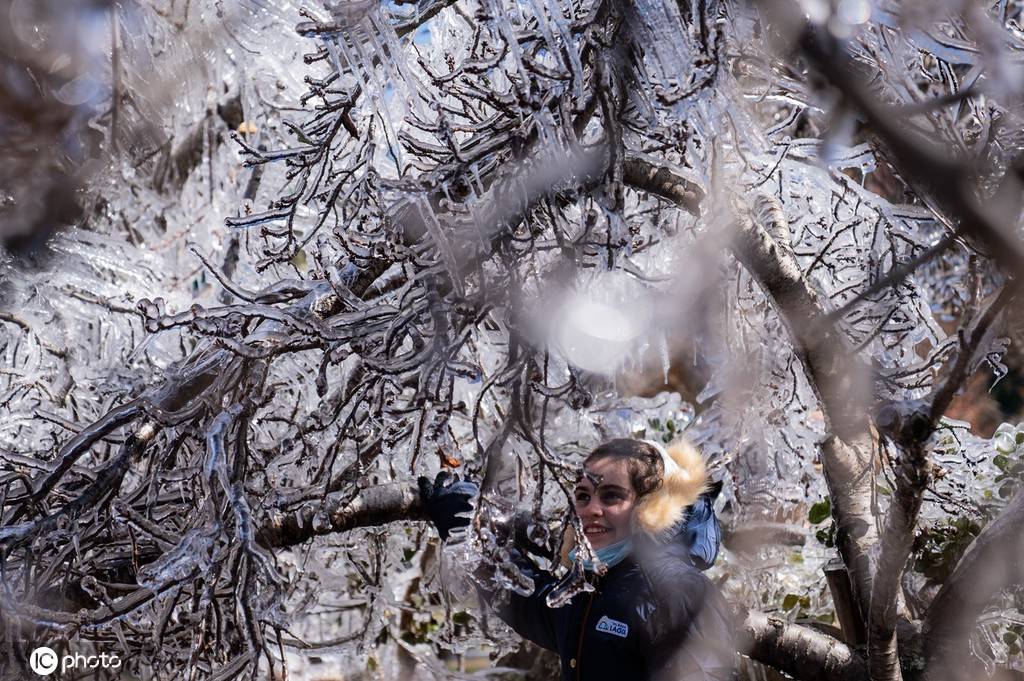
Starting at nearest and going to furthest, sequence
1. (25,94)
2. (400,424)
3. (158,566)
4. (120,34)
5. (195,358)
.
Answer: (158,566) → (195,358) → (400,424) → (120,34) → (25,94)

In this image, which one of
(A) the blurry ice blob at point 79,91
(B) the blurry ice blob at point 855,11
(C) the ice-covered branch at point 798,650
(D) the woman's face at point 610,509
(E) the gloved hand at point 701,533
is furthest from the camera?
(A) the blurry ice blob at point 79,91

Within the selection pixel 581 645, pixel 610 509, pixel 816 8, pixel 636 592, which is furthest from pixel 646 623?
pixel 816 8

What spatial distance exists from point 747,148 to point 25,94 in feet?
13.4

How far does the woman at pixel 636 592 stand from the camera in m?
2.55

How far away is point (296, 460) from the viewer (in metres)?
3.32

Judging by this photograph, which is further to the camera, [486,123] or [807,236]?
[807,236]

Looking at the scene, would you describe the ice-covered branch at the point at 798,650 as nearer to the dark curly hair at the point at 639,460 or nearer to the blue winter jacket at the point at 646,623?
the blue winter jacket at the point at 646,623

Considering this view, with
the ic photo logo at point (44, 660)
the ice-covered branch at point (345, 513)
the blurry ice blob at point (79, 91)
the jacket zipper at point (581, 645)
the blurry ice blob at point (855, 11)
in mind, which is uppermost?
the blurry ice blob at point (79, 91)

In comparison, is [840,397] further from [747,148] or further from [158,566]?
[158,566]

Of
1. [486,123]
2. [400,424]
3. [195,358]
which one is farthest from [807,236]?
[195,358]

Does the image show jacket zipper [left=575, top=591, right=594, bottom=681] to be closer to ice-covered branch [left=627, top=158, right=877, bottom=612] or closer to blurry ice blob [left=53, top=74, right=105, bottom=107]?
ice-covered branch [left=627, top=158, right=877, bottom=612]

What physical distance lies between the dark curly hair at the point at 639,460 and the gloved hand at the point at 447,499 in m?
0.43

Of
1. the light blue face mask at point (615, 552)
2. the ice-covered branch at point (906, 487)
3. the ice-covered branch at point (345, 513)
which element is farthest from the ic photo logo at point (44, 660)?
the ice-covered branch at point (906, 487)

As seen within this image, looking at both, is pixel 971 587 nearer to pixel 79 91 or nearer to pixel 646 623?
pixel 646 623
